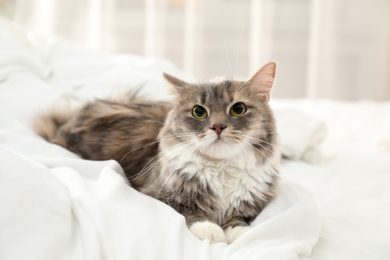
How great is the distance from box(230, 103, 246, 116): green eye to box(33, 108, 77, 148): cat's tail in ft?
2.67

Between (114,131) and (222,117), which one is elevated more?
(222,117)

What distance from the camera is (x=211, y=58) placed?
4844 mm

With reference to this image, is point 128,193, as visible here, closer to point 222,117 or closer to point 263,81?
point 222,117

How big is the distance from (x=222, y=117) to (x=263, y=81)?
21 cm

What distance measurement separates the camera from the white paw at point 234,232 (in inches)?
42.6

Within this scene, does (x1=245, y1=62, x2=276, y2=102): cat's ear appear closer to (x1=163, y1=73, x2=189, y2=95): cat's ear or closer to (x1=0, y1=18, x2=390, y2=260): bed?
(x1=163, y1=73, x2=189, y2=95): cat's ear

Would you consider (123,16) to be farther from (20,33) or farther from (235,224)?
(235,224)

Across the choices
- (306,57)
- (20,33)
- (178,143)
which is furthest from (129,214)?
(306,57)

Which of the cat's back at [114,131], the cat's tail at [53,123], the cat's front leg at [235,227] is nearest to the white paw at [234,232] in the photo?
the cat's front leg at [235,227]

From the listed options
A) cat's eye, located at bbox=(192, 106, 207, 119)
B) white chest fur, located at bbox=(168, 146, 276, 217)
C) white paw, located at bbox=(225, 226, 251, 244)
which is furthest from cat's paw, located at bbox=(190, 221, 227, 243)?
cat's eye, located at bbox=(192, 106, 207, 119)

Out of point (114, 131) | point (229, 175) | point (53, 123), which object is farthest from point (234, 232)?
point (53, 123)

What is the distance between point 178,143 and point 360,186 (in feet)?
2.82

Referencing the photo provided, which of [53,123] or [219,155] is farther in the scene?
[53,123]

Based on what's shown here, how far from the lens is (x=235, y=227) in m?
1.15
